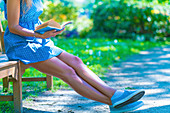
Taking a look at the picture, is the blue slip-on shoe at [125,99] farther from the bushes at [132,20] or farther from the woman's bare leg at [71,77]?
the bushes at [132,20]

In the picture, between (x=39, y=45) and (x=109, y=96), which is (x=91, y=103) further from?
(x=39, y=45)

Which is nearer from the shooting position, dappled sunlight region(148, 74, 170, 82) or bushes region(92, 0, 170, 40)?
dappled sunlight region(148, 74, 170, 82)

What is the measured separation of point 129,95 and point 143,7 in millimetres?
8091

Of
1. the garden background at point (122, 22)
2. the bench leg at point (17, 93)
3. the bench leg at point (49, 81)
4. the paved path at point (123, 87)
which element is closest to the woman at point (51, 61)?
the bench leg at point (17, 93)

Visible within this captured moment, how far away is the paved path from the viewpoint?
266cm

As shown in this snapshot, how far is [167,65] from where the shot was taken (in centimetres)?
530

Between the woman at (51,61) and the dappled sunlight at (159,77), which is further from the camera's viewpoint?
the dappled sunlight at (159,77)

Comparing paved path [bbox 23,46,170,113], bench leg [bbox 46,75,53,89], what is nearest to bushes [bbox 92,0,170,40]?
paved path [bbox 23,46,170,113]

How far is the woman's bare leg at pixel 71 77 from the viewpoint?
2314 millimetres

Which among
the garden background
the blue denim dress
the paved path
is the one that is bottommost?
the paved path

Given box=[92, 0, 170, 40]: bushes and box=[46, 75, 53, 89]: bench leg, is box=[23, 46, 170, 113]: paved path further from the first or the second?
box=[92, 0, 170, 40]: bushes

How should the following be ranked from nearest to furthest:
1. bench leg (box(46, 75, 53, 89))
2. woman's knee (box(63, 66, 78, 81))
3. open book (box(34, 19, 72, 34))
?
open book (box(34, 19, 72, 34)), woman's knee (box(63, 66, 78, 81)), bench leg (box(46, 75, 53, 89))

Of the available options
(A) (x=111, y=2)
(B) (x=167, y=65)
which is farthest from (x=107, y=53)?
(A) (x=111, y=2)

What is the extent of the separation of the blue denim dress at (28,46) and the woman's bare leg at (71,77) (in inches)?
2.6
